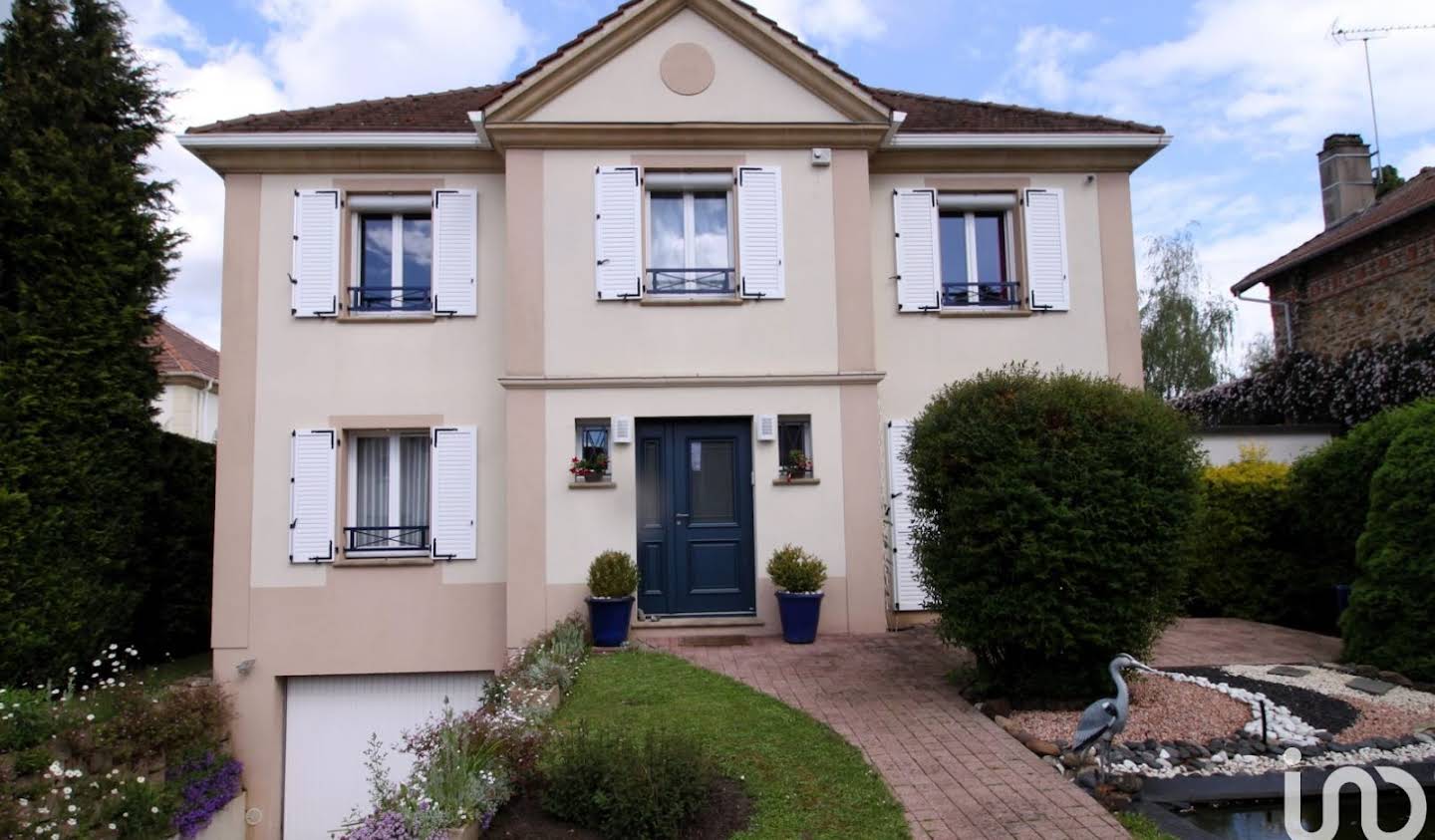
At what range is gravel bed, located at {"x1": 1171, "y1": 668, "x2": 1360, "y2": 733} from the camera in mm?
6336

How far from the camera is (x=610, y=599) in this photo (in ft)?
29.2

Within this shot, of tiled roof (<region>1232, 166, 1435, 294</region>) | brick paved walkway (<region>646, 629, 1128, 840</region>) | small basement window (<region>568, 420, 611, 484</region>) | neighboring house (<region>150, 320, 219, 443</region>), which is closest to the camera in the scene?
brick paved walkway (<region>646, 629, 1128, 840</region>)

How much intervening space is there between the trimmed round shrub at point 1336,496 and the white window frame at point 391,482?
32.5 feet

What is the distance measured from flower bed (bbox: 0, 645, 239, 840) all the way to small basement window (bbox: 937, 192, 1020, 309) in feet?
30.0

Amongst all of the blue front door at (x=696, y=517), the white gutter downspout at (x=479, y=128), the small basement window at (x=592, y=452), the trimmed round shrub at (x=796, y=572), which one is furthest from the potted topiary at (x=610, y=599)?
the white gutter downspout at (x=479, y=128)

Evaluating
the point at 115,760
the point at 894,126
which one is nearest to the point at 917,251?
the point at 894,126

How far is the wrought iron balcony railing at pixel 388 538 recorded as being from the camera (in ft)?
33.3

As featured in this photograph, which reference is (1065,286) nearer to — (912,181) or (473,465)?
(912,181)

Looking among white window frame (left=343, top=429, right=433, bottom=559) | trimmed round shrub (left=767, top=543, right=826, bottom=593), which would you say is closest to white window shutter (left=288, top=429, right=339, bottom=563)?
white window frame (left=343, top=429, right=433, bottom=559)

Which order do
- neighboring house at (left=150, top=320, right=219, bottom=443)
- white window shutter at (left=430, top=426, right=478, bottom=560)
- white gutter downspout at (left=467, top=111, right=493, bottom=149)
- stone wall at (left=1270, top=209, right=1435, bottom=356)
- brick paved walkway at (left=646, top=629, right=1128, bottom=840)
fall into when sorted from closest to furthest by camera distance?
brick paved walkway at (left=646, top=629, right=1128, bottom=840), white gutter downspout at (left=467, top=111, right=493, bottom=149), white window shutter at (left=430, top=426, right=478, bottom=560), stone wall at (left=1270, top=209, right=1435, bottom=356), neighboring house at (left=150, top=320, right=219, bottom=443)

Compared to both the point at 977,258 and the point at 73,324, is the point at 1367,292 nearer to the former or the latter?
the point at 977,258

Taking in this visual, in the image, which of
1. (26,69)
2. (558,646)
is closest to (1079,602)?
(558,646)

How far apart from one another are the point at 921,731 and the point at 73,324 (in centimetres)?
940

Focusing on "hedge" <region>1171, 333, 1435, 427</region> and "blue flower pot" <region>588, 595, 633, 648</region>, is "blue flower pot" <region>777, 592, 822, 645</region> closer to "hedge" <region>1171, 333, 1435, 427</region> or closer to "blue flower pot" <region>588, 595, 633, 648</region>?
"blue flower pot" <region>588, 595, 633, 648</region>
